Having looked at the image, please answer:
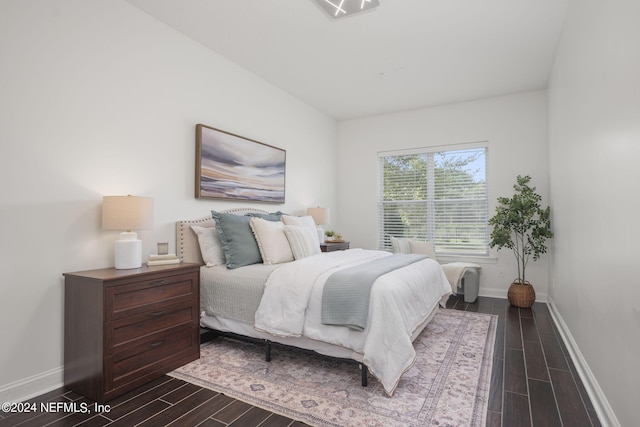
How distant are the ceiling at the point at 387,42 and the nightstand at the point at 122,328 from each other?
7.31 ft

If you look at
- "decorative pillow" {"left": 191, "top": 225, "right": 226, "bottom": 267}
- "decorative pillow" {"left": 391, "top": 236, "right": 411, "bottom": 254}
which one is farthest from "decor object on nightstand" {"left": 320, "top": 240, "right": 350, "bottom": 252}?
"decorative pillow" {"left": 191, "top": 225, "right": 226, "bottom": 267}

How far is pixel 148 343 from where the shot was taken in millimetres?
2393

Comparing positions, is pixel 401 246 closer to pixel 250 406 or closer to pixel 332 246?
pixel 332 246

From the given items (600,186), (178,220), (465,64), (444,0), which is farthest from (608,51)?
(178,220)

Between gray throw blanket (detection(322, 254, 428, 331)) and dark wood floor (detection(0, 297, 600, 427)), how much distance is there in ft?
2.18

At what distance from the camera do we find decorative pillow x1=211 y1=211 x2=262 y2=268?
3184 millimetres

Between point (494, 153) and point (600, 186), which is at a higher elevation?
point (494, 153)

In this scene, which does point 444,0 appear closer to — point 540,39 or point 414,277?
point 540,39

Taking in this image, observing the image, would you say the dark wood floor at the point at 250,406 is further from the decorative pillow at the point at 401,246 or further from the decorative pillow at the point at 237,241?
the decorative pillow at the point at 401,246

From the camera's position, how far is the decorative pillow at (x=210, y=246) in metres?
3.29

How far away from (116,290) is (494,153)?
4954 mm

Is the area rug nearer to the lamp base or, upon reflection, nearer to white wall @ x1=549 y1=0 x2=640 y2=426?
white wall @ x1=549 y1=0 x2=640 y2=426

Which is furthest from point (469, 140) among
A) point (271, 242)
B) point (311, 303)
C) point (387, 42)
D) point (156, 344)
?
point (156, 344)

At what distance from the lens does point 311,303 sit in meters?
2.52
